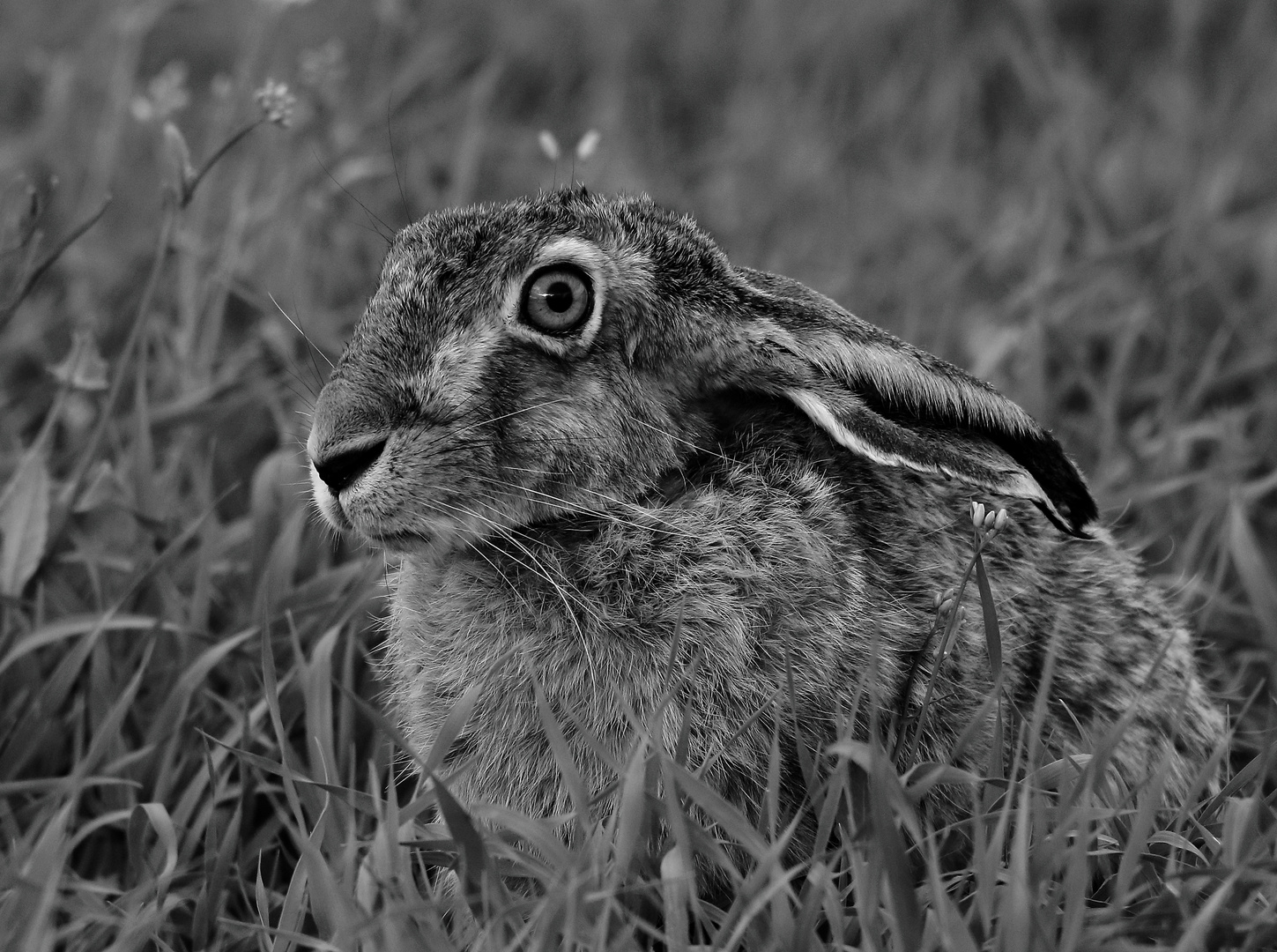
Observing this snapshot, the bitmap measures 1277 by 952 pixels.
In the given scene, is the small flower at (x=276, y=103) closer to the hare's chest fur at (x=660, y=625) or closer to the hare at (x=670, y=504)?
the hare at (x=670, y=504)

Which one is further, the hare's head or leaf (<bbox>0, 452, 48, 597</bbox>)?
leaf (<bbox>0, 452, 48, 597</bbox>)

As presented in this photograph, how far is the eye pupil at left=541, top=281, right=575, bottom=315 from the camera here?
10.4 feet

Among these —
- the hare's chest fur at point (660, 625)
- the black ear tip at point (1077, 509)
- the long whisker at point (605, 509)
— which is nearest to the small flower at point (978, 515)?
the black ear tip at point (1077, 509)

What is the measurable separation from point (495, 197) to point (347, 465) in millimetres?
3261

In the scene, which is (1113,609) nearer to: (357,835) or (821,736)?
(821,736)

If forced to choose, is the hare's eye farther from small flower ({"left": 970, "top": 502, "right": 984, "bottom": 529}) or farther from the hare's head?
small flower ({"left": 970, "top": 502, "right": 984, "bottom": 529})

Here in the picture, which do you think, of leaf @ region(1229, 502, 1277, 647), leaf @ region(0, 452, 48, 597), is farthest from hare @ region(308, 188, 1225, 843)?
leaf @ region(0, 452, 48, 597)

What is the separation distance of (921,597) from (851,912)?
29.3 inches

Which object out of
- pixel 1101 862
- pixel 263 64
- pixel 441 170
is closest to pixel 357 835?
pixel 1101 862

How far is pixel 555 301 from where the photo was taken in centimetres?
317

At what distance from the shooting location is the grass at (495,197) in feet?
9.05

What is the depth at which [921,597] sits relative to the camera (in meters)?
3.25

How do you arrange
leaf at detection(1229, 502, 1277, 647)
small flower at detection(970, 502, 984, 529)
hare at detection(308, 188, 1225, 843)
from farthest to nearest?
leaf at detection(1229, 502, 1277, 647) → hare at detection(308, 188, 1225, 843) → small flower at detection(970, 502, 984, 529)

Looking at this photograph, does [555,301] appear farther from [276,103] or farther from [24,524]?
[24,524]
